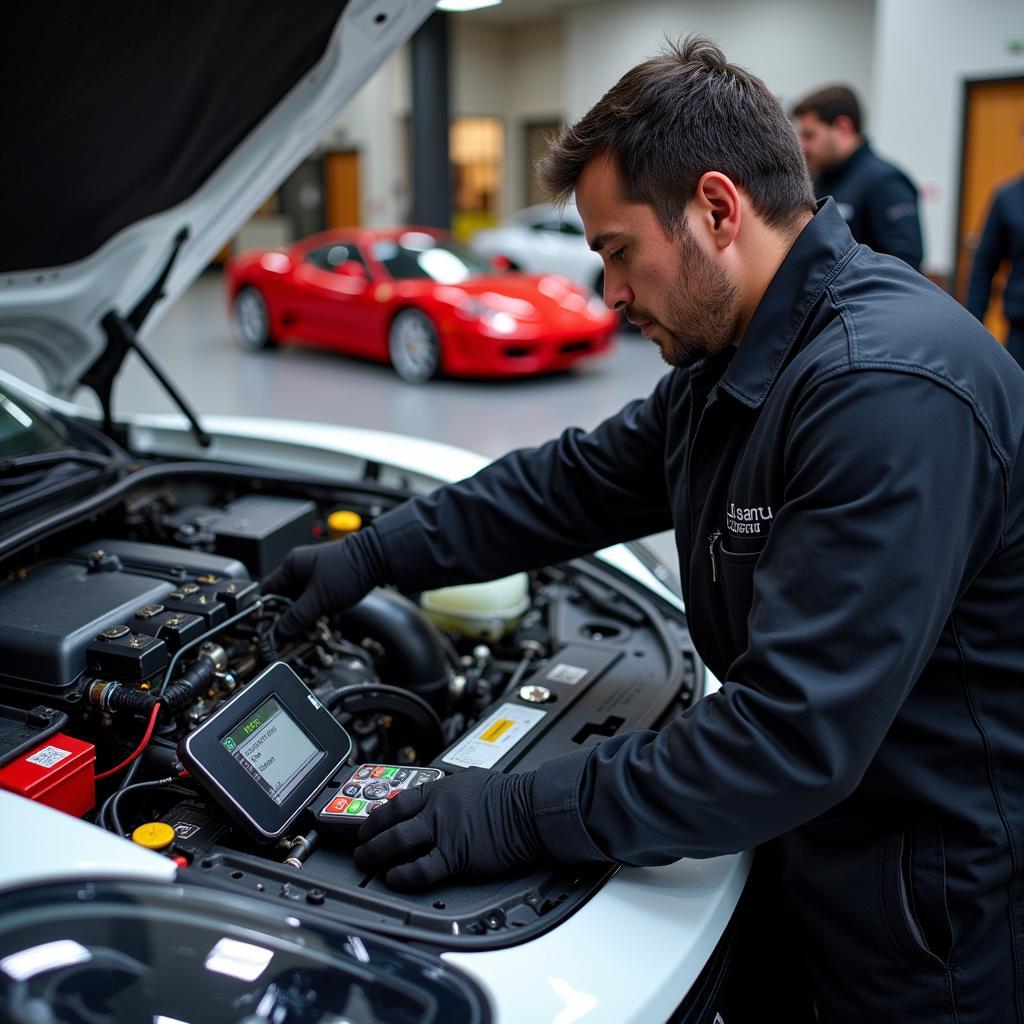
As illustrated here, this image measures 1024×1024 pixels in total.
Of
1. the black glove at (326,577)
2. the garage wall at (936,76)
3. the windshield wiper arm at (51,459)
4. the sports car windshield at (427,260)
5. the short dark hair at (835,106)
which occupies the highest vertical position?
the garage wall at (936,76)

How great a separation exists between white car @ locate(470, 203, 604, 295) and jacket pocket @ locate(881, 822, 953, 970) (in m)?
8.57

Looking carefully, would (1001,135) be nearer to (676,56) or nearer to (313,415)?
(313,415)

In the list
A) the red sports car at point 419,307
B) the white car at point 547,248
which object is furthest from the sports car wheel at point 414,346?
the white car at point 547,248

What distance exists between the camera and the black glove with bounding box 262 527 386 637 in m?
A: 1.64

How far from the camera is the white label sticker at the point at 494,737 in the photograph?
137 centimetres

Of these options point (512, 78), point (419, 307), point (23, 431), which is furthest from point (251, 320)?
point (512, 78)

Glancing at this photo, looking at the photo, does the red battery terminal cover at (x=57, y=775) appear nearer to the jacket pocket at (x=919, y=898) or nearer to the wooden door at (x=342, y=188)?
the jacket pocket at (x=919, y=898)

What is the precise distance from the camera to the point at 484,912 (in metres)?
1.09

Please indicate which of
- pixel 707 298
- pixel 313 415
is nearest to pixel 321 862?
pixel 707 298

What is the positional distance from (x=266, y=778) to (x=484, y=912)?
324 mm

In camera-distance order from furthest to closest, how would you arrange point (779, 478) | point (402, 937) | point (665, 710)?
point (665, 710), point (779, 478), point (402, 937)

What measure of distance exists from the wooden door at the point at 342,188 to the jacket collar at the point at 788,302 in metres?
→ 16.2

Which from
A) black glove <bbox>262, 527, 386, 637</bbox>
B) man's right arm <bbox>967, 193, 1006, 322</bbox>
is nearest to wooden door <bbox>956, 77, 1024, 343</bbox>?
man's right arm <bbox>967, 193, 1006, 322</bbox>

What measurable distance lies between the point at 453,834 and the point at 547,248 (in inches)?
370
